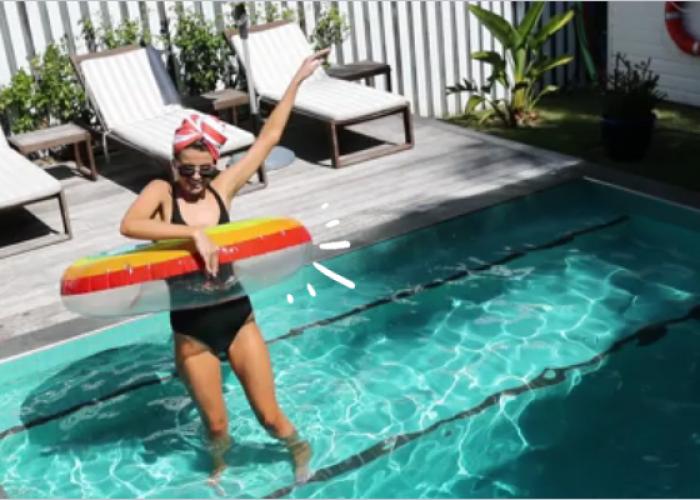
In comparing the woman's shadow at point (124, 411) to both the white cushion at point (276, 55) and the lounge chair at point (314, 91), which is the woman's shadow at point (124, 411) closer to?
the lounge chair at point (314, 91)

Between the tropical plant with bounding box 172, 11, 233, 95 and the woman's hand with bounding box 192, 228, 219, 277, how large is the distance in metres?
6.09

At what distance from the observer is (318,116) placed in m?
9.30

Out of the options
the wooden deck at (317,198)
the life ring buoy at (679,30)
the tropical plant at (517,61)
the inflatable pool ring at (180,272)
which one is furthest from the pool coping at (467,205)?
the life ring buoy at (679,30)

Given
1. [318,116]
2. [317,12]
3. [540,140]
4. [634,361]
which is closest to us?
[634,361]

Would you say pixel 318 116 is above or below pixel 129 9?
below

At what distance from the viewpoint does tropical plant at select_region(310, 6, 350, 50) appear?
1084cm

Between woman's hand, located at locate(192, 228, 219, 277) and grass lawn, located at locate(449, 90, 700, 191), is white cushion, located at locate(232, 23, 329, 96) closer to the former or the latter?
grass lawn, located at locate(449, 90, 700, 191)

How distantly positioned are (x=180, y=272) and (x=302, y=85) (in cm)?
570

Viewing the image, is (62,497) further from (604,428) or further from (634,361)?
(634,361)

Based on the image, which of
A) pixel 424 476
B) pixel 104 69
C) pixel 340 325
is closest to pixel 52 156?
pixel 104 69

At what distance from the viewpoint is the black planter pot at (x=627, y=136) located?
29.1 feet

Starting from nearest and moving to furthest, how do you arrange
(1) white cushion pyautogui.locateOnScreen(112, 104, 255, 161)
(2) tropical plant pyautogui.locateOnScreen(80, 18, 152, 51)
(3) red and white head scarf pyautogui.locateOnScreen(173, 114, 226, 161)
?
(3) red and white head scarf pyautogui.locateOnScreen(173, 114, 226, 161), (1) white cushion pyautogui.locateOnScreen(112, 104, 255, 161), (2) tropical plant pyautogui.locateOnScreen(80, 18, 152, 51)

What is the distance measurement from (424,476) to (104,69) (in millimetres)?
5717

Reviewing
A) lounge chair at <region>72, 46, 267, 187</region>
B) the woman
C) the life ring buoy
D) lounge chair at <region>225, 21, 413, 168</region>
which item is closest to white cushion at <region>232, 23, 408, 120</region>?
lounge chair at <region>225, 21, 413, 168</region>
